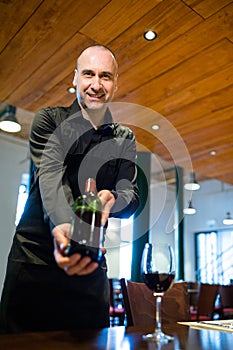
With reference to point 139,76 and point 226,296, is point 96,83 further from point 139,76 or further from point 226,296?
point 226,296

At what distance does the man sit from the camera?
95cm

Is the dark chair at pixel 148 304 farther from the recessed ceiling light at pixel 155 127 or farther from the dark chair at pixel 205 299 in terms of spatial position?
the recessed ceiling light at pixel 155 127

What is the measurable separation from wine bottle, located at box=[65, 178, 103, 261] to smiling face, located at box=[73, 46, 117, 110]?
552 mm

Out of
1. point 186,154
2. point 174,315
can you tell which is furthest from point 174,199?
point 174,315

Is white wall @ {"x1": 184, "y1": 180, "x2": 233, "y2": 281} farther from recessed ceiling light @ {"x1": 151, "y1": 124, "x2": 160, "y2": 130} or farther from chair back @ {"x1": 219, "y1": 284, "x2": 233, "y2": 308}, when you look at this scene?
recessed ceiling light @ {"x1": 151, "y1": 124, "x2": 160, "y2": 130}

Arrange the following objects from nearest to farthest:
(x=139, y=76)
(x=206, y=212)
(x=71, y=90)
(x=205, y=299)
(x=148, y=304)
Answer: (x=148, y=304)
(x=139, y=76)
(x=71, y=90)
(x=205, y=299)
(x=206, y=212)

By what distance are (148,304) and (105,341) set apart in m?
0.76

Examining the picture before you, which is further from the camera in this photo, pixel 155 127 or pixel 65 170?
pixel 155 127

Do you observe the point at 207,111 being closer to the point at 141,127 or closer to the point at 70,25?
the point at 141,127

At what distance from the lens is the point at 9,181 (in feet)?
16.7

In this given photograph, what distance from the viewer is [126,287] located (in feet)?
4.62

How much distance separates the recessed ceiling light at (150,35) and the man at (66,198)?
137 cm

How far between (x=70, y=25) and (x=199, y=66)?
106 centimetres

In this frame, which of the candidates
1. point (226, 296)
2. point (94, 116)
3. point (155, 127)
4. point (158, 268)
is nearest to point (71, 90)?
point (155, 127)
